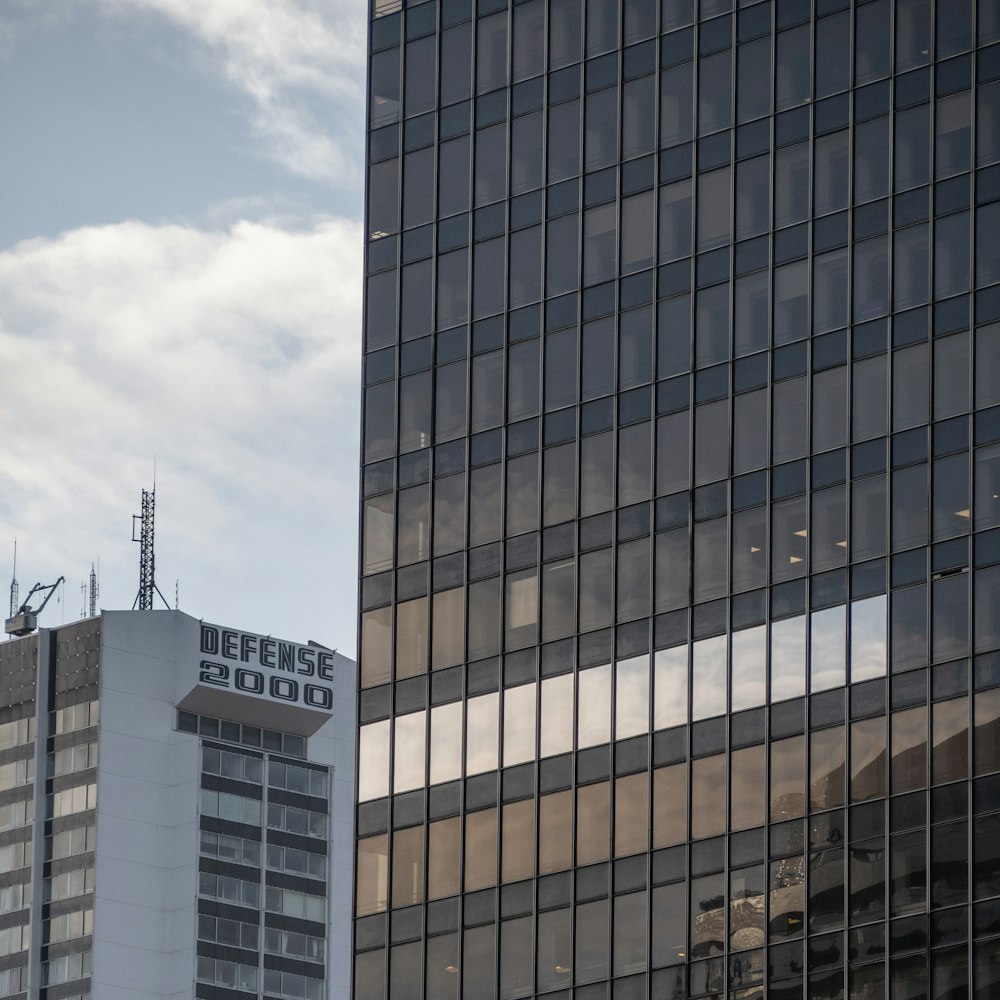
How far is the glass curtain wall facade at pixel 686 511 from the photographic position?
67812 mm

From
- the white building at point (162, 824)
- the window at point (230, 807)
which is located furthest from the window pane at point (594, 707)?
the window at point (230, 807)

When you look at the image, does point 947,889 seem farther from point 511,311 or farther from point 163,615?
point 163,615

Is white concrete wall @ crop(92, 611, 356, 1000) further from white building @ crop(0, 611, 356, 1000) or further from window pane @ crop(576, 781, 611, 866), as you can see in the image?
window pane @ crop(576, 781, 611, 866)

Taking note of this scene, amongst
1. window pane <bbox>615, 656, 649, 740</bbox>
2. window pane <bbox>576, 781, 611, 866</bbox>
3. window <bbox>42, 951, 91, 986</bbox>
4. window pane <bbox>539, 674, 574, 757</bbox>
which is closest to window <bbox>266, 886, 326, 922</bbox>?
window <bbox>42, 951, 91, 986</bbox>

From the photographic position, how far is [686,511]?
243 ft

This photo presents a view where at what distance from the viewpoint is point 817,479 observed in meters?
71.4

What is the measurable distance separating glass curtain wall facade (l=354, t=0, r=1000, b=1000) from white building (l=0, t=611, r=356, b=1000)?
3750 inches

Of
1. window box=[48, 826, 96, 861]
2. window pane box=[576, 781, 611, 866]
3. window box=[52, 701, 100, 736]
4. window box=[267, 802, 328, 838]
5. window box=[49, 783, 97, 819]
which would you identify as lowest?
window pane box=[576, 781, 611, 866]

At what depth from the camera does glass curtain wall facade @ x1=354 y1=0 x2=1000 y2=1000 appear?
222 feet

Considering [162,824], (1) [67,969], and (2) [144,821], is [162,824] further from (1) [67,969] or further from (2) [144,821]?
(1) [67,969]

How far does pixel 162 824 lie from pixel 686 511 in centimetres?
10799

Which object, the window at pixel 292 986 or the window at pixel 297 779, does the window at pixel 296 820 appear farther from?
the window at pixel 292 986

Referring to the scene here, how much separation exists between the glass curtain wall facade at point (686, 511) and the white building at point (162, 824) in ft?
313

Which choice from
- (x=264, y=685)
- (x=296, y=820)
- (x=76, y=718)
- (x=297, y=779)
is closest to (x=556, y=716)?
(x=76, y=718)
